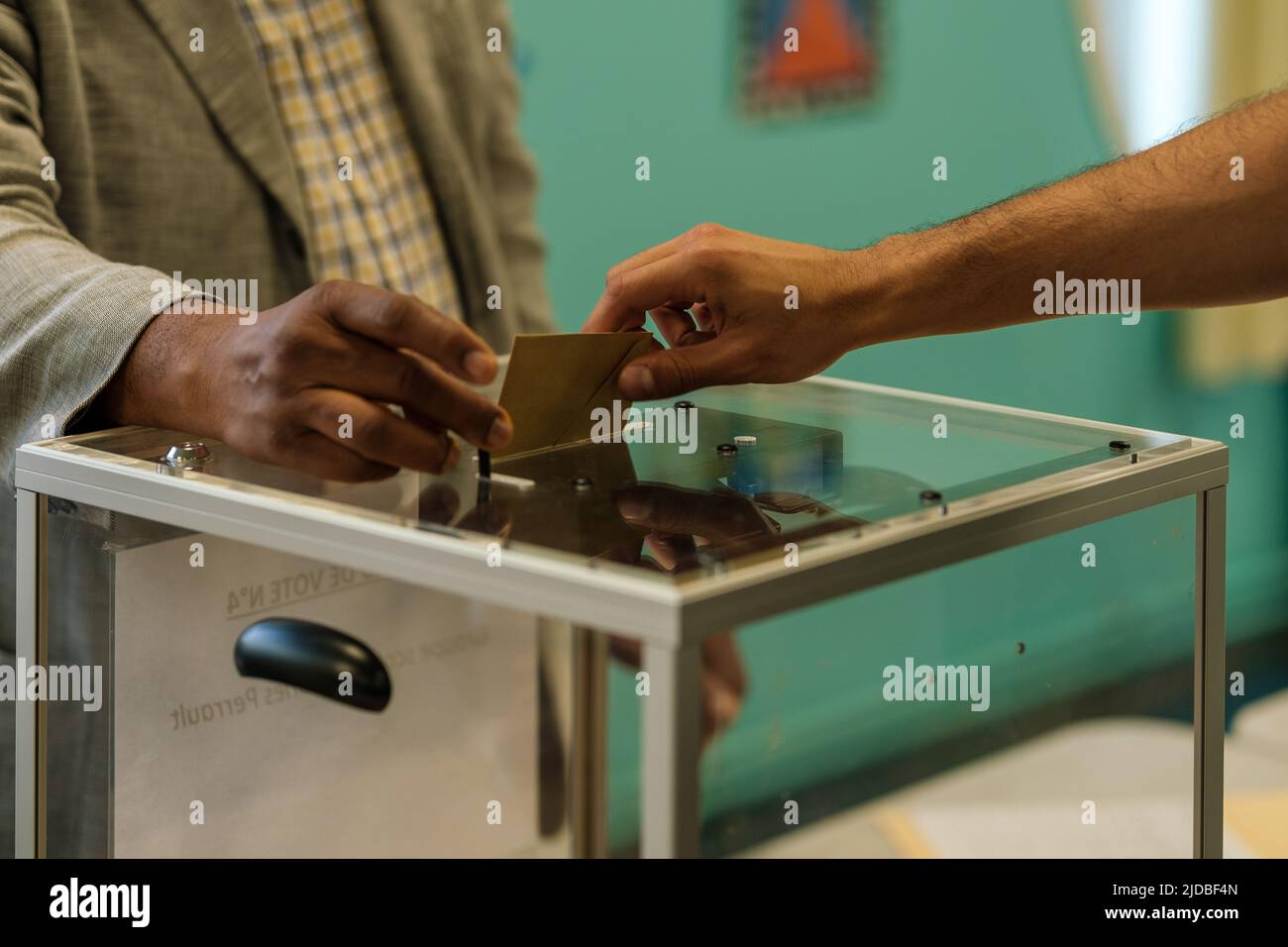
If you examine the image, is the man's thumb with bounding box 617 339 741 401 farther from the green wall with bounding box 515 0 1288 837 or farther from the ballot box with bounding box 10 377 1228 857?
the green wall with bounding box 515 0 1288 837

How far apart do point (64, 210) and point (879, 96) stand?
1.63 meters

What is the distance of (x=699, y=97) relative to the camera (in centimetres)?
218

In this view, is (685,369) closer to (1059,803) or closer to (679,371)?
(679,371)

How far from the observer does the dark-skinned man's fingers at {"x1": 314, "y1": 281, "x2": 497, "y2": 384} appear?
2.34 feet

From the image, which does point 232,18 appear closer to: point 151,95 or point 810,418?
point 151,95

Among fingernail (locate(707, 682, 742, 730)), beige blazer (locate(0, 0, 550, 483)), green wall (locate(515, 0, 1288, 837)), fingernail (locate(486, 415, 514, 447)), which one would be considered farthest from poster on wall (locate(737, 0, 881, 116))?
fingernail (locate(707, 682, 742, 730))

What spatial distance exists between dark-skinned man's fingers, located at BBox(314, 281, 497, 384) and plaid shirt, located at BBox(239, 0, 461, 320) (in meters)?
0.61

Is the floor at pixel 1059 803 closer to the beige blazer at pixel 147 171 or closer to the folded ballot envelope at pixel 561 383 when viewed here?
the folded ballot envelope at pixel 561 383

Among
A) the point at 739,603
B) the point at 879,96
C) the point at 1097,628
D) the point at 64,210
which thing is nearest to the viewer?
the point at 739,603

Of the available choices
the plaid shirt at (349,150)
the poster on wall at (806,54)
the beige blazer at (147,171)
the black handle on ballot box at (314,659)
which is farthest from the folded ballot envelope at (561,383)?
the poster on wall at (806,54)

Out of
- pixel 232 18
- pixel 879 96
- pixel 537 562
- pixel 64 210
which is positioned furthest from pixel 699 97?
pixel 537 562

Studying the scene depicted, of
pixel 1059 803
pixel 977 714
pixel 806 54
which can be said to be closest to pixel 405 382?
pixel 977 714

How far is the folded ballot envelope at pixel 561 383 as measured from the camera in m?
0.78

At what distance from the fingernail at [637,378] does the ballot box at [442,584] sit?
4 centimetres
